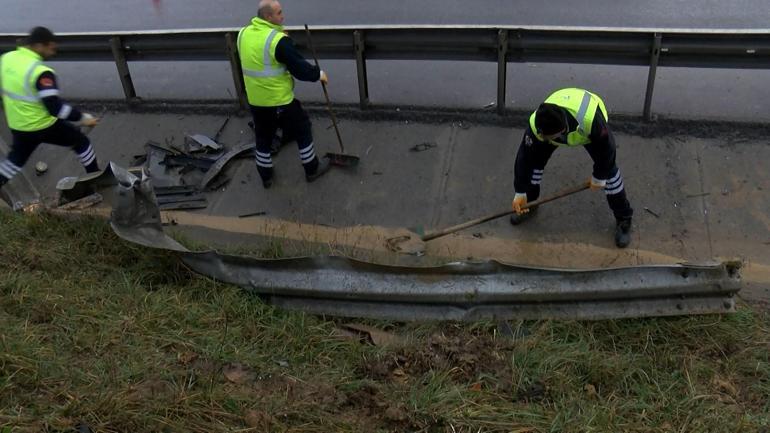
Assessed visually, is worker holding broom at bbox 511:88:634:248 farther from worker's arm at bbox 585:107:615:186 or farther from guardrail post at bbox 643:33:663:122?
guardrail post at bbox 643:33:663:122

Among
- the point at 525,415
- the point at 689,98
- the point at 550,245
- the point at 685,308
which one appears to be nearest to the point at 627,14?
the point at 689,98

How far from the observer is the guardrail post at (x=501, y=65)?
655 centimetres

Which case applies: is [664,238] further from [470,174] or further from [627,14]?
[627,14]

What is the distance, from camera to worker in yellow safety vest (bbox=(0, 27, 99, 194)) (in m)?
5.84

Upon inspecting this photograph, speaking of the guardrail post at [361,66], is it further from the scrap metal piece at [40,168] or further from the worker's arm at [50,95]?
the scrap metal piece at [40,168]

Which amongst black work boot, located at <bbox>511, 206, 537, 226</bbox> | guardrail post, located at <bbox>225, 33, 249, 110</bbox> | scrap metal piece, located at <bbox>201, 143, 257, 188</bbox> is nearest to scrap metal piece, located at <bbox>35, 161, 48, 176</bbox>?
scrap metal piece, located at <bbox>201, 143, 257, 188</bbox>

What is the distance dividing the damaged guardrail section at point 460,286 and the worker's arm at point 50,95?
1208mm

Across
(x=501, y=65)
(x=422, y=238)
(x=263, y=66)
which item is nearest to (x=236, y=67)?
(x=263, y=66)

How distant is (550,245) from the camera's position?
5.58 metres

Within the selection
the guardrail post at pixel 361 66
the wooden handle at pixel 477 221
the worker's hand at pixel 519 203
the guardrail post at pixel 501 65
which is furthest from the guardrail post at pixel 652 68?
the guardrail post at pixel 361 66

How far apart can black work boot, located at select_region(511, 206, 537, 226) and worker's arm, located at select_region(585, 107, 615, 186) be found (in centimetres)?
72

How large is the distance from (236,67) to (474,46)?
2.50 m

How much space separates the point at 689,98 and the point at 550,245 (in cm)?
252

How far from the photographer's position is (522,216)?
5809mm
